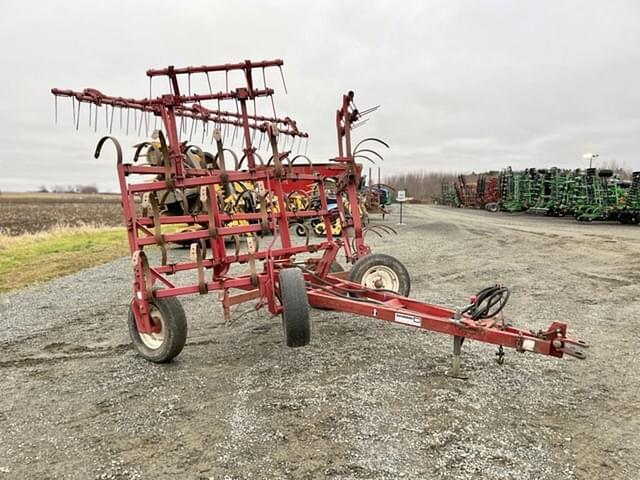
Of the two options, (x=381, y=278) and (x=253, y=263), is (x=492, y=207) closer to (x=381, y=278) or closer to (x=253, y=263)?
(x=381, y=278)

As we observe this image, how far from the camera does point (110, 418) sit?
3420 millimetres

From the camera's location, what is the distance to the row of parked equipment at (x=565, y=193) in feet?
67.8

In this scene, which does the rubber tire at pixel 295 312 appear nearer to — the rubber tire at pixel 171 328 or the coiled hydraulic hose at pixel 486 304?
the rubber tire at pixel 171 328

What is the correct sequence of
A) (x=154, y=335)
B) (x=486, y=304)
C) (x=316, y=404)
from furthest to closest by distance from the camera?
(x=154, y=335) → (x=486, y=304) → (x=316, y=404)

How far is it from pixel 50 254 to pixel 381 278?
12.1 m

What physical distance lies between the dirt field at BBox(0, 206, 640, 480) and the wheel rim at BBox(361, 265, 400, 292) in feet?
1.60

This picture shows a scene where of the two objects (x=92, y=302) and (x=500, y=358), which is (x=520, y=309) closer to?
(x=500, y=358)

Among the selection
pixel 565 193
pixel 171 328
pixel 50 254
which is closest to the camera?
pixel 171 328

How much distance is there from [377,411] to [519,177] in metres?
30.3

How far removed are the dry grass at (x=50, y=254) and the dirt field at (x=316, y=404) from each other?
14.9 feet

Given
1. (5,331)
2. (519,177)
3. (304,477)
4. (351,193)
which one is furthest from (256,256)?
(519,177)

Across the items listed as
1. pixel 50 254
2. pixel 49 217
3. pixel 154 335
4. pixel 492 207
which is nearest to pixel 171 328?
pixel 154 335

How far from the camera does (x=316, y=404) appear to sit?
3543mm

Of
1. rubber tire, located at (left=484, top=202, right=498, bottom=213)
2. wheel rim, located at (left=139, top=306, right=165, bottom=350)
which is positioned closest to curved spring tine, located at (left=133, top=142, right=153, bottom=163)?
Result: wheel rim, located at (left=139, top=306, right=165, bottom=350)
